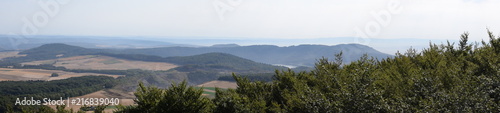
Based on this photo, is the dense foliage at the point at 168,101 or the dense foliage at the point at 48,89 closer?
the dense foliage at the point at 168,101

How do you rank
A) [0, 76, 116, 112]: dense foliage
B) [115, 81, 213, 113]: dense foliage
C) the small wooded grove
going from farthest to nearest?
[0, 76, 116, 112]: dense foliage < [115, 81, 213, 113]: dense foliage < the small wooded grove

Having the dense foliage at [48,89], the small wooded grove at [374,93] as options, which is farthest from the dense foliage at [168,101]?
the dense foliage at [48,89]

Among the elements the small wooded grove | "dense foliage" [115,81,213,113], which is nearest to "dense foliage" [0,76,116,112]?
"dense foliage" [115,81,213,113]

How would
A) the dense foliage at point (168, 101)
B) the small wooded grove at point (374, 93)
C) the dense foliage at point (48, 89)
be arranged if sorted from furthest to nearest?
the dense foliage at point (48, 89) → the dense foliage at point (168, 101) → the small wooded grove at point (374, 93)

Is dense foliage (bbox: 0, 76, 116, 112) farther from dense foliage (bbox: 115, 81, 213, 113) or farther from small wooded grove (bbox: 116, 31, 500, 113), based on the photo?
small wooded grove (bbox: 116, 31, 500, 113)

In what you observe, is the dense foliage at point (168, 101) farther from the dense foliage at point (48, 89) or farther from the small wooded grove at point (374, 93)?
the dense foliage at point (48, 89)

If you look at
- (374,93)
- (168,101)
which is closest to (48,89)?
(168,101)

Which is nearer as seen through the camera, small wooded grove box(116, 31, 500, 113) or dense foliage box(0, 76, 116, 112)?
small wooded grove box(116, 31, 500, 113)

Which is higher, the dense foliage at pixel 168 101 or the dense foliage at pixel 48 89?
the dense foliage at pixel 168 101

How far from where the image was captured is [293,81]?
40.7 metres

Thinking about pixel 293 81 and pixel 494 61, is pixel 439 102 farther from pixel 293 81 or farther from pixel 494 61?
pixel 293 81

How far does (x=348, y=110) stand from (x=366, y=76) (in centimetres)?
→ 444

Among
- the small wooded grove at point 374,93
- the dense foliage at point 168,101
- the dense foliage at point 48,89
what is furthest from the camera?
the dense foliage at point 48,89

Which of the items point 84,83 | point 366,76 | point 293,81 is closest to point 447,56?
point 293,81
